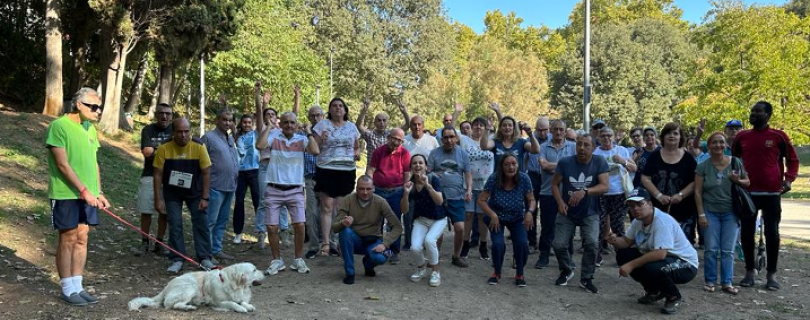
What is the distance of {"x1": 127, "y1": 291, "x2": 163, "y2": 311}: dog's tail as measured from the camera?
5449mm

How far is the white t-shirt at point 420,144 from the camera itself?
886cm

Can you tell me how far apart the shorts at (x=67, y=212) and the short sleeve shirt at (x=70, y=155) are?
6 centimetres

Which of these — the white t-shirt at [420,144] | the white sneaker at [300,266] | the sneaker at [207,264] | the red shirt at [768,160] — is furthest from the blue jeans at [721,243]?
Result: the sneaker at [207,264]

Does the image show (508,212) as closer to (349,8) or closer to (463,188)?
(463,188)

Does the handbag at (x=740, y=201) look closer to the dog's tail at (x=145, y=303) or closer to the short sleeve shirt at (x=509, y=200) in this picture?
the short sleeve shirt at (x=509, y=200)

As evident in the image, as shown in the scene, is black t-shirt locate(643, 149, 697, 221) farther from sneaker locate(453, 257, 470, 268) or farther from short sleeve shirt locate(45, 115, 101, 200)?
short sleeve shirt locate(45, 115, 101, 200)

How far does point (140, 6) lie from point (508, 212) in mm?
14408

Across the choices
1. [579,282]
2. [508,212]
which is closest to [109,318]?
[508,212]

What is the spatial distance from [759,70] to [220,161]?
1991 cm

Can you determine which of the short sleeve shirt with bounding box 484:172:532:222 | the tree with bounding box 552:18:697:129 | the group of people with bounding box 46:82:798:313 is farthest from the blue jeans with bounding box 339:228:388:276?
the tree with bounding box 552:18:697:129

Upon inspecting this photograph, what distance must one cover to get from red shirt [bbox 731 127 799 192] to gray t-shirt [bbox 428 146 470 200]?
3.26 m

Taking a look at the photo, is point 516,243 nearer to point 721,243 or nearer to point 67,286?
point 721,243

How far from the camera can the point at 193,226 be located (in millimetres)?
7035

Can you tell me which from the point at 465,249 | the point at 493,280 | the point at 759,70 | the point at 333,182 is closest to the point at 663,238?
the point at 493,280
